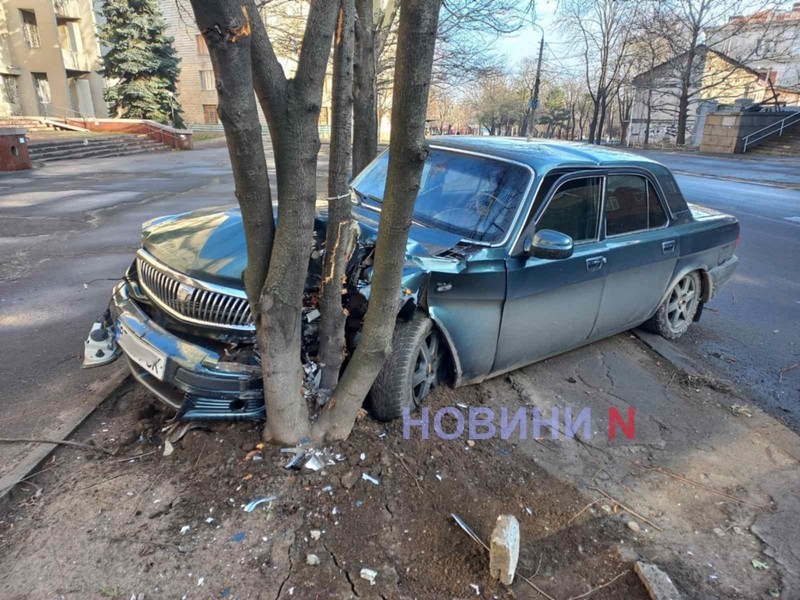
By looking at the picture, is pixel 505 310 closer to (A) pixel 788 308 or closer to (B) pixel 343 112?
(B) pixel 343 112

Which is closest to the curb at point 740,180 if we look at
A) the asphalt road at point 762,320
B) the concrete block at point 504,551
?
the asphalt road at point 762,320

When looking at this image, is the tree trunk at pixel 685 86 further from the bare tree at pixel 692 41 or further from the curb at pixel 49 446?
the curb at pixel 49 446

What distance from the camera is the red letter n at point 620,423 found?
3536 mm

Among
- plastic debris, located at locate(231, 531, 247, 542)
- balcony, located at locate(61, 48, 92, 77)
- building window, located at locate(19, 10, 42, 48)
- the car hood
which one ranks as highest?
building window, located at locate(19, 10, 42, 48)

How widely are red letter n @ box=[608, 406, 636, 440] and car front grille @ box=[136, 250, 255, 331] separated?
242cm

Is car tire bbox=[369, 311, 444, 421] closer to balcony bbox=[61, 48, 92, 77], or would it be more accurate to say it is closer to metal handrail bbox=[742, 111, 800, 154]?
metal handrail bbox=[742, 111, 800, 154]

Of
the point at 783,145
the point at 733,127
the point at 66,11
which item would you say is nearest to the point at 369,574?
the point at 733,127

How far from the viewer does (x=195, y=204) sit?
11.3 meters

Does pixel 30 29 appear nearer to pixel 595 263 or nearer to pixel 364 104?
pixel 364 104

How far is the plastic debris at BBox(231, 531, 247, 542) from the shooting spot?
2344 millimetres

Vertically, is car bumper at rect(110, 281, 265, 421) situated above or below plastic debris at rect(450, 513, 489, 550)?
above

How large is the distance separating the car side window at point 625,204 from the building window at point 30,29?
3609 centimetres

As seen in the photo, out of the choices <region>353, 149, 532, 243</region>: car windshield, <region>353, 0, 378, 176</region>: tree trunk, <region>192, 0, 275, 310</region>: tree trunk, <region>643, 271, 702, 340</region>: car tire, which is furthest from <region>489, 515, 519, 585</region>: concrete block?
<region>353, 0, 378, 176</region>: tree trunk

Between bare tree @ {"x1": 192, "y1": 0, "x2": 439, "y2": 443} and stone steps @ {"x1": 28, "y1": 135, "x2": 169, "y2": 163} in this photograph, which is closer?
bare tree @ {"x1": 192, "y1": 0, "x2": 439, "y2": 443}
